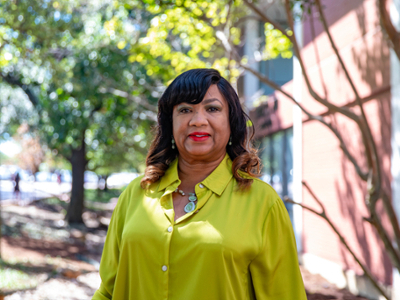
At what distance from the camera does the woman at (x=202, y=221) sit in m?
1.87

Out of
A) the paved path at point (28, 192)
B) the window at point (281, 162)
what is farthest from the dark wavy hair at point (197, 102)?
the paved path at point (28, 192)

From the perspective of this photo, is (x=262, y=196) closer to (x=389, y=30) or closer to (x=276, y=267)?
(x=276, y=267)

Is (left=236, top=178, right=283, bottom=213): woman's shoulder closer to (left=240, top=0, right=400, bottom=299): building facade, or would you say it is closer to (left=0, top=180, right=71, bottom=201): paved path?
(left=240, top=0, right=400, bottom=299): building facade

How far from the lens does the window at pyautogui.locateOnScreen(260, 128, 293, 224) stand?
33.1 feet

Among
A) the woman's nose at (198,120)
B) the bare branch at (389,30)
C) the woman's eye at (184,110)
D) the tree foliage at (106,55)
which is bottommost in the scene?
the woman's nose at (198,120)

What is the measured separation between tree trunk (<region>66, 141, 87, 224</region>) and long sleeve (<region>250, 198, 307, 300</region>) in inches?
576

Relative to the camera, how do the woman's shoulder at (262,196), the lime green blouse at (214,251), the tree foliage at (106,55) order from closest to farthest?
the lime green blouse at (214,251)
the woman's shoulder at (262,196)
the tree foliage at (106,55)

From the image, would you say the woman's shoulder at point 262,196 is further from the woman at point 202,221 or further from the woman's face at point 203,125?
the woman's face at point 203,125

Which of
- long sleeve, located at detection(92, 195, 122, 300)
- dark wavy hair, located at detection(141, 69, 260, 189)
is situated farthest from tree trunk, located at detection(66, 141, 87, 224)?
long sleeve, located at detection(92, 195, 122, 300)

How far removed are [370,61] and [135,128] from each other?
929 cm

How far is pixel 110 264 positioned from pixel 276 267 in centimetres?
83

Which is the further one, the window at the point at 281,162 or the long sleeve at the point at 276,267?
the window at the point at 281,162

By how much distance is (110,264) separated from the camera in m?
2.12

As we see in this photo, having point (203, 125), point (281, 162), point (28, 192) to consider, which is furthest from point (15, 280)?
point (28, 192)
